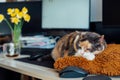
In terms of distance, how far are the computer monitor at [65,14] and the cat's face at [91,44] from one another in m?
0.42

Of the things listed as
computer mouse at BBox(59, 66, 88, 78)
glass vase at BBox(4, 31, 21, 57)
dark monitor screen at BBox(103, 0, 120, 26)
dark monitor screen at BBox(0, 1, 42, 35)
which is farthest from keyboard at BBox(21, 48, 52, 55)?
computer mouse at BBox(59, 66, 88, 78)

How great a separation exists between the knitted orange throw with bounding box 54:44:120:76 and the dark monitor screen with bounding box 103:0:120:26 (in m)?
0.31

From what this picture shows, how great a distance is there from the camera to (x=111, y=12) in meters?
1.53

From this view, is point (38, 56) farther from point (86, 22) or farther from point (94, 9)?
point (94, 9)

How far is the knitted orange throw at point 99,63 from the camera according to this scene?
1140 mm

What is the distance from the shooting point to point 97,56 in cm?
125

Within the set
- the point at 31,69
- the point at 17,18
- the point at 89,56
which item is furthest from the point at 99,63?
the point at 17,18

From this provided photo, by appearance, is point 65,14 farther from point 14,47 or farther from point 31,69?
point 31,69

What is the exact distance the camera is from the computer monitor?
1774 millimetres

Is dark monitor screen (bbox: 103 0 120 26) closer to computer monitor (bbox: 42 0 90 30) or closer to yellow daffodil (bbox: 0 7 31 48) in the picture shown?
computer monitor (bbox: 42 0 90 30)

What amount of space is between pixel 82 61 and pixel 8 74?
851 mm

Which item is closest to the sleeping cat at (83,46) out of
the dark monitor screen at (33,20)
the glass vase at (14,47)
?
the glass vase at (14,47)

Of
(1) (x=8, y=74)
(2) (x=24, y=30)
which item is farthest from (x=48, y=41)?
(1) (x=8, y=74)

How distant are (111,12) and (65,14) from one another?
430 millimetres
